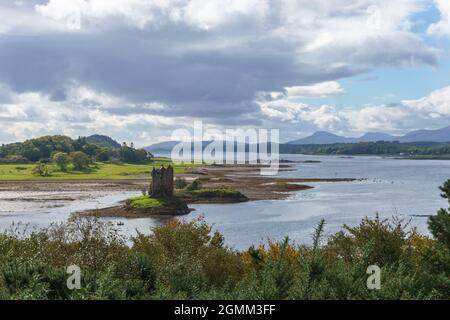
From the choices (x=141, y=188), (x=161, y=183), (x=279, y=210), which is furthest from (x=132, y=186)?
(x=279, y=210)

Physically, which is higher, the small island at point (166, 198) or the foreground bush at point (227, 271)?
the foreground bush at point (227, 271)

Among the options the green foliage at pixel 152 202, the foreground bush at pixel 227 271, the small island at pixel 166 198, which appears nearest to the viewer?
the foreground bush at pixel 227 271

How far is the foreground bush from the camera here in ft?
56.7

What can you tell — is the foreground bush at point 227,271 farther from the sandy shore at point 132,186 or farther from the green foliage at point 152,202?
the sandy shore at point 132,186

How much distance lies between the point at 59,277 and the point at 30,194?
124 metres

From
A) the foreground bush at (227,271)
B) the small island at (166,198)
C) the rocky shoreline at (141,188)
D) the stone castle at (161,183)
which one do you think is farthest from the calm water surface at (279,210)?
the foreground bush at (227,271)

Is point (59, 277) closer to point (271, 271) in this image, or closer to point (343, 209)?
point (271, 271)

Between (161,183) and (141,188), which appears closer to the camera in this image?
(161,183)

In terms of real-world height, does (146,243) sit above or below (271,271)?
below

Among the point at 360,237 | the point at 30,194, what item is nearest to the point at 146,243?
the point at 360,237

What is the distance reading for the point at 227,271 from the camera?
124 feet

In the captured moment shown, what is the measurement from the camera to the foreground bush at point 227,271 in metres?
17.3

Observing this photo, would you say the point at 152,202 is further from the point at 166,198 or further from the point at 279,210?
the point at 279,210
